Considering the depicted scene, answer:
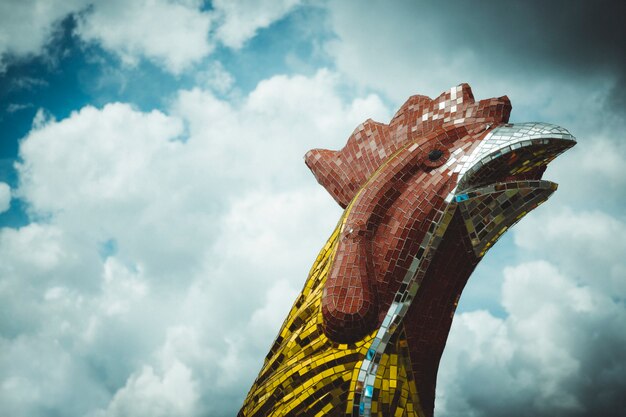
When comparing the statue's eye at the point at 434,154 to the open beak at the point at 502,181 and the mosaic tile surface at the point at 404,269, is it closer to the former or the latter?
the mosaic tile surface at the point at 404,269

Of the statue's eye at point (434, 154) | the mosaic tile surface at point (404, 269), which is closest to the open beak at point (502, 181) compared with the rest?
the mosaic tile surface at point (404, 269)

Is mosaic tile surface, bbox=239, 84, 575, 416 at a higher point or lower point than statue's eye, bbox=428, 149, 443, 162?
lower

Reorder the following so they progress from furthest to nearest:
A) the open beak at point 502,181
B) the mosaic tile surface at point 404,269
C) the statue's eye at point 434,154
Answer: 1. the statue's eye at point 434,154
2. the open beak at point 502,181
3. the mosaic tile surface at point 404,269

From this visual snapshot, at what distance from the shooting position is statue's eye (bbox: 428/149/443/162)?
4.16 m

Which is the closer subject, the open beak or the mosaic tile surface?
the mosaic tile surface

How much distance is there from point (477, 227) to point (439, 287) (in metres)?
0.52

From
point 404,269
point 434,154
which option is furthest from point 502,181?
point 404,269

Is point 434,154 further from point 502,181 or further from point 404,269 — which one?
point 404,269

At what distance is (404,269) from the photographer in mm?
3928

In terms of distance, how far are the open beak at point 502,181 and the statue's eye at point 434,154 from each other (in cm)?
21

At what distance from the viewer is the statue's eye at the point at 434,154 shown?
4164 mm

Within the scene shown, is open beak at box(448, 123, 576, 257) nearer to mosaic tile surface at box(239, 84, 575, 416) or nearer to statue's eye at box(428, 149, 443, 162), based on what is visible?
mosaic tile surface at box(239, 84, 575, 416)

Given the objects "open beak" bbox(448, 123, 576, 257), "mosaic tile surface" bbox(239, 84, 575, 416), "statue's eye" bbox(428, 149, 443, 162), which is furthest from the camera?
"statue's eye" bbox(428, 149, 443, 162)

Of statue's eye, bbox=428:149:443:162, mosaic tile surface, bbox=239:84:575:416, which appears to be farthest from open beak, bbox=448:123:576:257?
statue's eye, bbox=428:149:443:162
